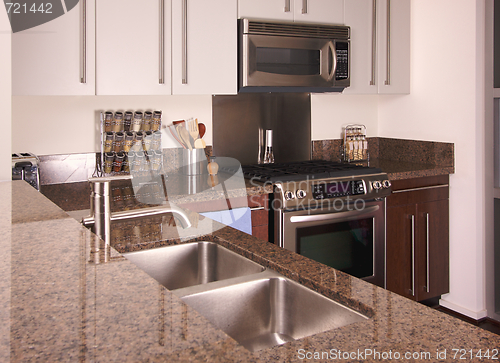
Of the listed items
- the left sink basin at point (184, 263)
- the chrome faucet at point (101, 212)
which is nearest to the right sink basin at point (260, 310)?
the left sink basin at point (184, 263)

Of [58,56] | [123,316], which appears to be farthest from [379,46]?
[123,316]

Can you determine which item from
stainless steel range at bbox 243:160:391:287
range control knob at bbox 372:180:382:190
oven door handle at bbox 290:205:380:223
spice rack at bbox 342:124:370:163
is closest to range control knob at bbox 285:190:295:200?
stainless steel range at bbox 243:160:391:287

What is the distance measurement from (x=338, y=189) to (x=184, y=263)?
1.35 meters

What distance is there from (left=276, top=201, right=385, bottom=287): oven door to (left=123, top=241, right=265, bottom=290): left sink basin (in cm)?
108

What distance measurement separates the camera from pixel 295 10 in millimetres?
2848

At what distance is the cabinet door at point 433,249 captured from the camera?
118 inches

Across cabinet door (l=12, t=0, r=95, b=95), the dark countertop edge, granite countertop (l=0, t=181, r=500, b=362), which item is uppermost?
cabinet door (l=12, t=0, r=95, b=95)

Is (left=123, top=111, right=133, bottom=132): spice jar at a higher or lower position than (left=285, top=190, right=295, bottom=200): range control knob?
higher

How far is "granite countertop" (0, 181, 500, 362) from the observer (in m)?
0.48

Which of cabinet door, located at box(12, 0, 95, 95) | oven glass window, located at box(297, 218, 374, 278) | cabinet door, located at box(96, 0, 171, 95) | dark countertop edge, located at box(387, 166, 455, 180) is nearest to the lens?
cabinet door, located at box(12, 0, 95, 95)

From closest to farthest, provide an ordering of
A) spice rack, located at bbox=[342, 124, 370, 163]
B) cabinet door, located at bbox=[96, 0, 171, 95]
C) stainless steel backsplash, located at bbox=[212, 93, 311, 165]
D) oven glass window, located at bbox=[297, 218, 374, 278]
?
cabinet door, located at bbox=[96, 0, 171, 95]
oven glass window, located at bbox=[297, 218, 374, 278]
stainless steel backsplash, located at bbox=[212, 93, 311, 165]
spice rack, located at bbox=[342, 124, 370, 163]

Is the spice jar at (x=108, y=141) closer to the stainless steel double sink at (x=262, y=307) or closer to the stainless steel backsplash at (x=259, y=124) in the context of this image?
the stainless steel backsplash at (x=259, y=124)

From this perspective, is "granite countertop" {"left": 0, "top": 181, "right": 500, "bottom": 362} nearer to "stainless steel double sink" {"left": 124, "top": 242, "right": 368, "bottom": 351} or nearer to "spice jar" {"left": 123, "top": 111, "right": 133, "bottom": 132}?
"stainless steel double sink" {"left": 124, "top": 242, "right": 368, "bottom": 351}

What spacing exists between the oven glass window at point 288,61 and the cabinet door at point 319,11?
196 mm
